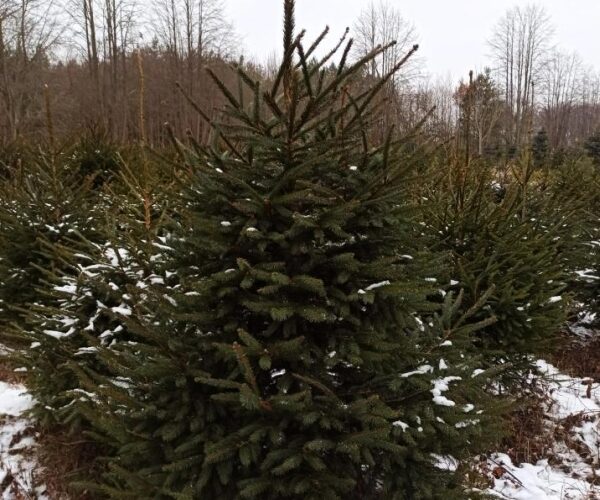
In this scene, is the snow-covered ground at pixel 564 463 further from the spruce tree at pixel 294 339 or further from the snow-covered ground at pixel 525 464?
the spruce tree at pixel 294 339

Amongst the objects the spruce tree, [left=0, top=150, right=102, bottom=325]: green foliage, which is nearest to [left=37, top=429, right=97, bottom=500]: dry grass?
the spruce tree

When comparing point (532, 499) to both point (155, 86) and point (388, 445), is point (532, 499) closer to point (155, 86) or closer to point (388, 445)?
point (388, 445)

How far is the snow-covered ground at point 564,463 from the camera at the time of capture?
337 cm

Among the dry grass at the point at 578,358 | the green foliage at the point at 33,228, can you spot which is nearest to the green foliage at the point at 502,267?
the dry grass at the point at 578,358

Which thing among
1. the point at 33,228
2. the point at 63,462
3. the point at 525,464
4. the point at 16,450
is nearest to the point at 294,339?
the point at 63,462

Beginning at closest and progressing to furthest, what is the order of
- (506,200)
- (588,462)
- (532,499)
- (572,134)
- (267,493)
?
(267,493), (532,499), (588,462), (506,200), (572,134)

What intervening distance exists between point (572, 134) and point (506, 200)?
61.5 metres

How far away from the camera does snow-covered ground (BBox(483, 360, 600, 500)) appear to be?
11.0 feet

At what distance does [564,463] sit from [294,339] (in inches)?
Result: 123

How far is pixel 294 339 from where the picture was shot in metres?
2.04

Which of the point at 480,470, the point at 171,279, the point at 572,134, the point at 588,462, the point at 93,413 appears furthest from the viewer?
the point at 572,134

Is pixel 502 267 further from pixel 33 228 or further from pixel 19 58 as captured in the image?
pixel 19 58

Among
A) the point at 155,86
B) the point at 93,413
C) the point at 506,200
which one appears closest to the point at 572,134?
the point at 155,86

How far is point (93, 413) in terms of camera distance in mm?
2418
